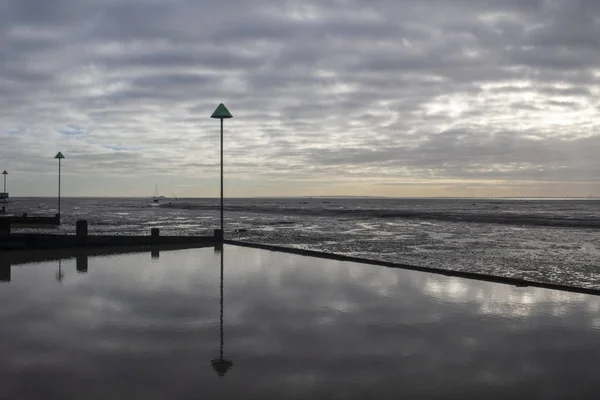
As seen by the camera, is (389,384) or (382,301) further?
(382,301)

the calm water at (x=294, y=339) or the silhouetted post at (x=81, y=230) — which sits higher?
the silhouetted post at (x=81, y=230)

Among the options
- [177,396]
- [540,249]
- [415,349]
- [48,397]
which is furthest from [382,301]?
[540,249]

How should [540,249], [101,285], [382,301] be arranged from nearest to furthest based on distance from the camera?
[382,301] < [101,285] < [540,249]

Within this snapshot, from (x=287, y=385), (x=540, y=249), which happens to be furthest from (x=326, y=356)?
(x=540, y=249)

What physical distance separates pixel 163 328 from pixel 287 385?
3.31 metres

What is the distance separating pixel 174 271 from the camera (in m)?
15.1

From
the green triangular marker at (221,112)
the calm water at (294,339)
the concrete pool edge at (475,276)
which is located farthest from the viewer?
the green triangular marker at (221,112)

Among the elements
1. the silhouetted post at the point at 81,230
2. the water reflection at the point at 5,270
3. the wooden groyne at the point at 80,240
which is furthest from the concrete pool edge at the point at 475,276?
the water reflection at the point at 5,270

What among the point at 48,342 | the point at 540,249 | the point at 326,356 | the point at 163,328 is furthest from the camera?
the point at 540,249

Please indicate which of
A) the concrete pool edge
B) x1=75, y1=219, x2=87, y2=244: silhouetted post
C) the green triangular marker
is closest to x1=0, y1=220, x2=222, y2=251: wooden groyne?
x1=75, y1=219, x2=87, y2=244: silhouetted post

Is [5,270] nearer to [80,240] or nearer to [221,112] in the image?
[80,240]

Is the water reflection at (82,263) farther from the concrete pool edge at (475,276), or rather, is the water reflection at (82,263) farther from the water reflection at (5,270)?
the concrete pool edge at (475,276)

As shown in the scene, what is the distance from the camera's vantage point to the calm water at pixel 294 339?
6148 mm

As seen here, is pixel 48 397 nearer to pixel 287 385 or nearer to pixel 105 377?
pixel 105 377
